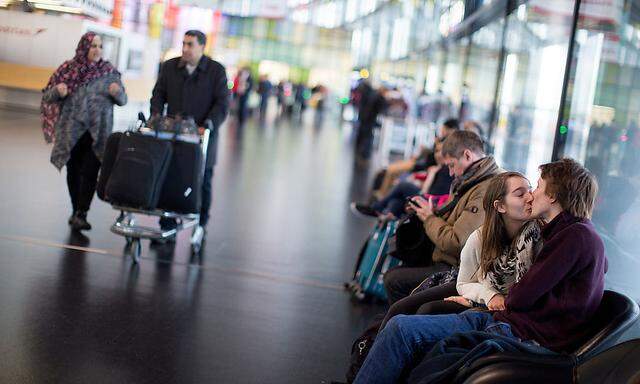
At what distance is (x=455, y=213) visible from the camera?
5.06 meters

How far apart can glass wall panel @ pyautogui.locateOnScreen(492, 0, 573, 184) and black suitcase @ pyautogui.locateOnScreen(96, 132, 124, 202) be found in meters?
3.01

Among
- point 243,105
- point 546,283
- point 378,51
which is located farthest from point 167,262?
point 378,51

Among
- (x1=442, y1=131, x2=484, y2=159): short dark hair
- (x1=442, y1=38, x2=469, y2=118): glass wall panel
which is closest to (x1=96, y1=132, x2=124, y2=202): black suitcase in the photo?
(x1=442, y1=131, x2=484, y2=159): short dark hair

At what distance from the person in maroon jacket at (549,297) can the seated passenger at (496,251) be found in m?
0.23

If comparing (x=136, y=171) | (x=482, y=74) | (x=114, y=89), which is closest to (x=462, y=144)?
(x=136, y=171)

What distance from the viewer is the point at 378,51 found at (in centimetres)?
4628

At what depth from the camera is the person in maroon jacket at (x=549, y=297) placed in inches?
135

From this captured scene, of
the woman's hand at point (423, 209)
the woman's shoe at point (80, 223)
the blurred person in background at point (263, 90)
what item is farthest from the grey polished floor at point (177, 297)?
the blurred person in background at point (263, 90)

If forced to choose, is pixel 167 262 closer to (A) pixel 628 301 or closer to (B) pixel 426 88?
(A) pixel 628 301

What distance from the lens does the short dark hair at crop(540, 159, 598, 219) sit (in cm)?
355

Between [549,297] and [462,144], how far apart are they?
1.81 m

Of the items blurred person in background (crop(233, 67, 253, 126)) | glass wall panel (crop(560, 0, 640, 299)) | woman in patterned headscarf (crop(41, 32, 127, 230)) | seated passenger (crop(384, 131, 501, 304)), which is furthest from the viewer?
blurred person in background (crop(233, 67, 253, 126))

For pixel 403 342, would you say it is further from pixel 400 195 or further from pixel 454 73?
pixel 454 73

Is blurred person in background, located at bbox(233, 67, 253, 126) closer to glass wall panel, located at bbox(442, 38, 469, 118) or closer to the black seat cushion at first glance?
glass wall panel, located at bbox(442, 38, 469, 118)
